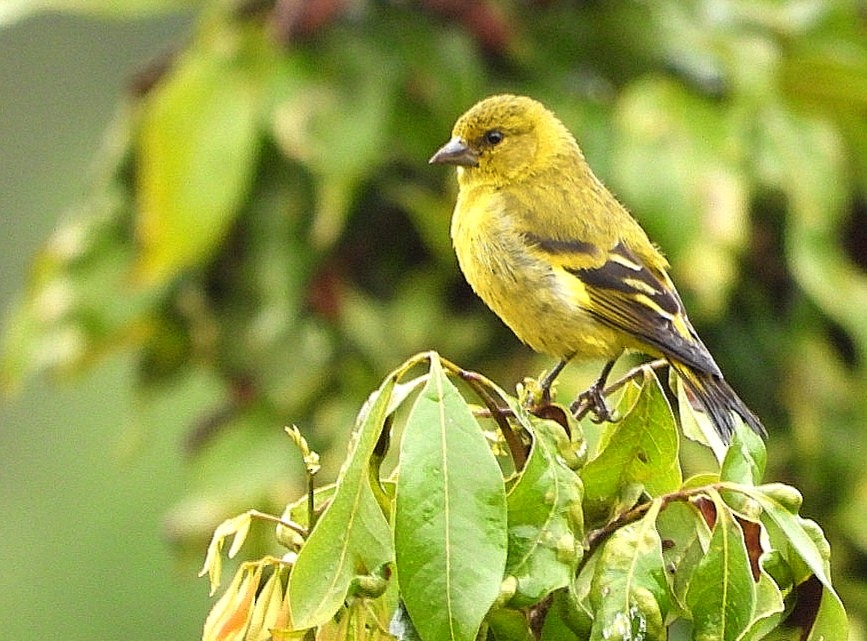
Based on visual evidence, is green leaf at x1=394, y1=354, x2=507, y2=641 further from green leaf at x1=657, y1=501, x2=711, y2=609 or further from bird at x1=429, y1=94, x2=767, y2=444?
bird at x1=429, y1=94, x2=767, y2=444

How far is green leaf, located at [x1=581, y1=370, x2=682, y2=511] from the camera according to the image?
1.87m

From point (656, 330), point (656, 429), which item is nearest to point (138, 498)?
point (656, 330)

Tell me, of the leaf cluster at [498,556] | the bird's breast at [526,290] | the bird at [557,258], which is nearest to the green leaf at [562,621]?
the leaf cluster at [498,556]

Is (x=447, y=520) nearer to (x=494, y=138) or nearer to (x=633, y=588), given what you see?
(x=633, y=588)

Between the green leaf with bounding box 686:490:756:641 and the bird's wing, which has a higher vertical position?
the green leaf with bounding box 686:490:756:641

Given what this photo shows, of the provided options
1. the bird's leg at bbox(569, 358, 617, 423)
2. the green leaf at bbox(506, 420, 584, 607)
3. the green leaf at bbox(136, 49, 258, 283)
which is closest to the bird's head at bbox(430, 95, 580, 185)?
the green leaf at bbox(136, 49, 258, 283)

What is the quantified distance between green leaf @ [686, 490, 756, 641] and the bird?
835mm

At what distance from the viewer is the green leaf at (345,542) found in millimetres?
1618

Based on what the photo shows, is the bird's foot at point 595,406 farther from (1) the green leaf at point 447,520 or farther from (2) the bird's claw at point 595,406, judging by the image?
(1) the green leaf at point 447,520

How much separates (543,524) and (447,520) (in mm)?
117

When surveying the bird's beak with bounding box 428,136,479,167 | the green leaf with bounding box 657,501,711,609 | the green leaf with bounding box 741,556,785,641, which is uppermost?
the green leaf with bounding box 741,556,785,641

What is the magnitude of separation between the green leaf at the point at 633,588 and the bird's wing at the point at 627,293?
0.90m

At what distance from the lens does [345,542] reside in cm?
164

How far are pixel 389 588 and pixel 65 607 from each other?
5381 mm
